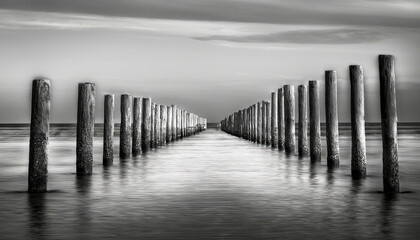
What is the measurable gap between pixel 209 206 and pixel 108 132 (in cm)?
824

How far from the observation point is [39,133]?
9.80m

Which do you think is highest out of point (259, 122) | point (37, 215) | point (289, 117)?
point (259, 122)

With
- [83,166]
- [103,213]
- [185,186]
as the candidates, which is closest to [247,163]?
[83,166]

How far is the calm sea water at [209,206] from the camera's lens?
21.1 ft

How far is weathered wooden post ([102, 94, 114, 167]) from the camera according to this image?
16156mm

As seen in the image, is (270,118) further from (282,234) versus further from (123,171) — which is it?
(282,234)

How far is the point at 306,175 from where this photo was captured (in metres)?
13.1

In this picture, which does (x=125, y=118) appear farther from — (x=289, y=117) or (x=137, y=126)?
(x=289, y=117)

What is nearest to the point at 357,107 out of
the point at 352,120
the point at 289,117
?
the point at 352,120

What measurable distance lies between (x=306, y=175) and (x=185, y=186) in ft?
10.1

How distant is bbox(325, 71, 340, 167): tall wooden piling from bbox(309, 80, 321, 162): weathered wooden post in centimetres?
166

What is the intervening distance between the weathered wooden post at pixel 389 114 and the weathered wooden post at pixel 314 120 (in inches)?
270

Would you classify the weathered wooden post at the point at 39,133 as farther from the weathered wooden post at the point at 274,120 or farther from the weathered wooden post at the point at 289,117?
the weathered wooden post at the point at 274,120

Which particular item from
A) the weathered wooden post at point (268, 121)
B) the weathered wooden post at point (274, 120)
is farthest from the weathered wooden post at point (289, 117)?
the weathered wooden post at point (268, 121)
